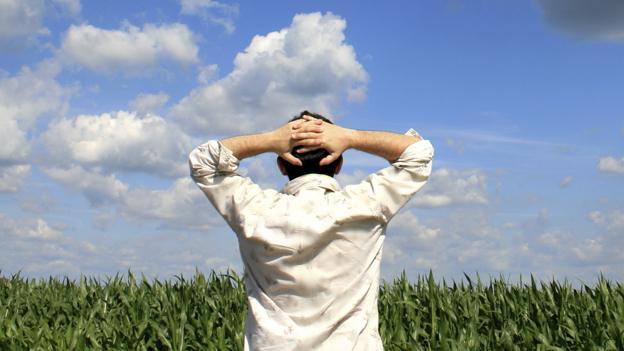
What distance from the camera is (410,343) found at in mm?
7266

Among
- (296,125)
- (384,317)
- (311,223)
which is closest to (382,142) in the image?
(296,125)

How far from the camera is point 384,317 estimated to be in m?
Result: 8.19

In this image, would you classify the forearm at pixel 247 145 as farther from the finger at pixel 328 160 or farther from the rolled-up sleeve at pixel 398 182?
the rolled-up sleeve at pixel 398 182

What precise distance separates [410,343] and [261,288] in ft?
15.3

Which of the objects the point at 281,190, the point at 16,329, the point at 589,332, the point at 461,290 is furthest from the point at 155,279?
the point at 281,190

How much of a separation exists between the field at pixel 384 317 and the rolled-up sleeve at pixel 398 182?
4.39 m

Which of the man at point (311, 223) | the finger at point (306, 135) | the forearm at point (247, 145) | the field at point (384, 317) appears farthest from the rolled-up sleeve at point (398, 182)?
the field at point (384, 317)

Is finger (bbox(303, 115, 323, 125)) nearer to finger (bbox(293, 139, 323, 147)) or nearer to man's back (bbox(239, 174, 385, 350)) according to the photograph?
finger (bbox(293, 139, 323, 147))

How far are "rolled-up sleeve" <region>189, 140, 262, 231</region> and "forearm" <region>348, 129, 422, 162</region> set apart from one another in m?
0.41

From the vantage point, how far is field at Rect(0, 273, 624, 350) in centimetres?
746

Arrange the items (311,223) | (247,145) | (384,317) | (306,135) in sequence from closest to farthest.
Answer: (311,223)
(306,135)
(247,145)
(384,317)

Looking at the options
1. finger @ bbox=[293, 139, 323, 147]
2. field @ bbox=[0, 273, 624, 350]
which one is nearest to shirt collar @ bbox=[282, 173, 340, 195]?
finger @ bbox=[293, 139, 323, 147]

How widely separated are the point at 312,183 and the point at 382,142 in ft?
1.04

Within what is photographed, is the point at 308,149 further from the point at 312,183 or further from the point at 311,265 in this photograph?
the point at 311,265
